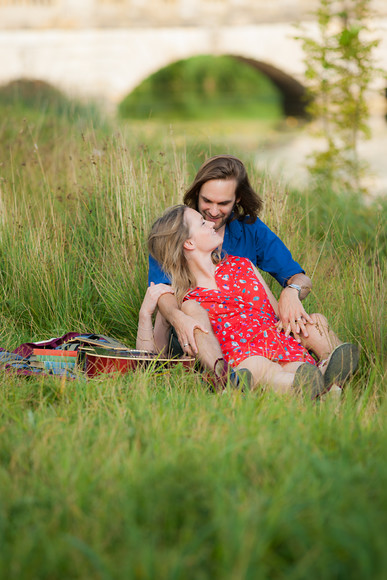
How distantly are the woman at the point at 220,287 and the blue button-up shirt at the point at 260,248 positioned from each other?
101 millimetres

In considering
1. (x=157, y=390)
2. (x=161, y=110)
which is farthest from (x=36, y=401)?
(x=161, y=110)

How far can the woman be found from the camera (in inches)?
115

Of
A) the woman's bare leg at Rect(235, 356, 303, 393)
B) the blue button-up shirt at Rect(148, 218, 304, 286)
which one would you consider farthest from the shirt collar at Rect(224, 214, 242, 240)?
the woman's bare leg at Rect(235, 356, 303, 393)

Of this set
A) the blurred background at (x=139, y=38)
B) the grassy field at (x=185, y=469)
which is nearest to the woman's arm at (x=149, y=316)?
the grassy field at (x=185, y=469)

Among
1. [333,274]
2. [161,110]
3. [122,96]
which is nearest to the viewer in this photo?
[333,274]

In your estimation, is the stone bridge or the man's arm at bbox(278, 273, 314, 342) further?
the stone bridge

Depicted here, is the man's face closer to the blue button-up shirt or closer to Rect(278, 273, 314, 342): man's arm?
the blue button-up shirt

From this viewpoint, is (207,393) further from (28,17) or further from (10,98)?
(28,17)

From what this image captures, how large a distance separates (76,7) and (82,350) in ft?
62.6

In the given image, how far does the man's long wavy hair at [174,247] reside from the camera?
3.12m

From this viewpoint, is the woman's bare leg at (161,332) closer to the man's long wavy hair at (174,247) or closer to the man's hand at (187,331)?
the man's long wavy hair at (174,247)

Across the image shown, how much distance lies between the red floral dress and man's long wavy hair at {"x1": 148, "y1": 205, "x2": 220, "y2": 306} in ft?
0.21

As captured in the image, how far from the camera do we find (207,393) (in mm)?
2668

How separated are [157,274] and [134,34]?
61.4ft
